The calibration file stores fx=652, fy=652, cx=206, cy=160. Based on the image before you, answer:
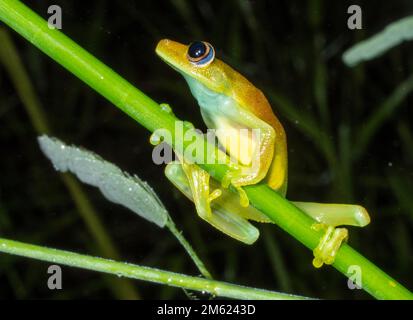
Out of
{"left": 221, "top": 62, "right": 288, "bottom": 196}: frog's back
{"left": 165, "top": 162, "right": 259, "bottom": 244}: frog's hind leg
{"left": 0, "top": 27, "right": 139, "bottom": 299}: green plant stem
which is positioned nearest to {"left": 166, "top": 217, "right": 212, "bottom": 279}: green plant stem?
{"left": 165, "top": 162, "right": 259, "bottom": 244}: frog's hind leg

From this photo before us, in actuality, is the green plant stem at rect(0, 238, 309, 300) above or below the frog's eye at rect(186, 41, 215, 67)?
below

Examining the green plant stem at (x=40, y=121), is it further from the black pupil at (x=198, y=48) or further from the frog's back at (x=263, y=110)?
the black pupil at (x=198, y=48)

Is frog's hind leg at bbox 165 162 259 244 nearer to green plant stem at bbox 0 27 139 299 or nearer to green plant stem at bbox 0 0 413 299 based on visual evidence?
green plant stem at bbox 0 0 413 299

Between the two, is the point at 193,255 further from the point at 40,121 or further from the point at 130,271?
the point at 40,121

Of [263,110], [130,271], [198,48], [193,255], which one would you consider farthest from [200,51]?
[130,271]

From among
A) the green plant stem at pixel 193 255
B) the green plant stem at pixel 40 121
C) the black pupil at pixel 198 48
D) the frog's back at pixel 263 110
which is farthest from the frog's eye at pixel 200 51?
Result: the green plant stem at pixel 40 121
